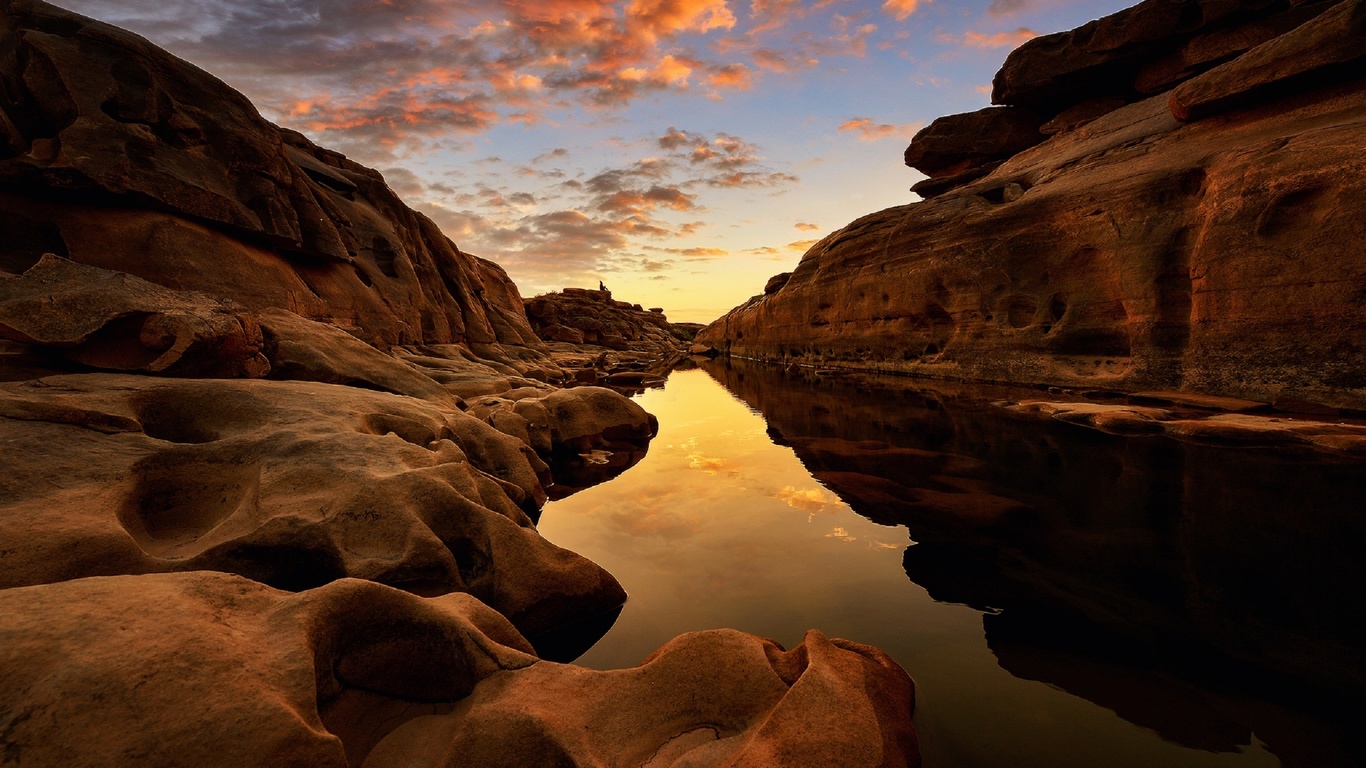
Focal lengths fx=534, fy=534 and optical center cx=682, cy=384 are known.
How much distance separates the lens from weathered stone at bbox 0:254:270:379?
5559 millimetres

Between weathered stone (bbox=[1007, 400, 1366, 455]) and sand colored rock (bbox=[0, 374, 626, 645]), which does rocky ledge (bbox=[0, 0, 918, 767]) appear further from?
weathered stone (bbox=[1007, 400, 1366, 455])

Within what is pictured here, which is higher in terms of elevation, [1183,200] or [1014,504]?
[1183,200]

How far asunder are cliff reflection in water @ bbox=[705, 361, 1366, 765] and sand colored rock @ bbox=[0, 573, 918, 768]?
180 cm

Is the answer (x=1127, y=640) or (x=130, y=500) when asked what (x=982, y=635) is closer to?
(x=1127, y=640)

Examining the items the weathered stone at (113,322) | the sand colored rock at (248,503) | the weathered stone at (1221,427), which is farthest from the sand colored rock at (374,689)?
the weathered stone at (1221,427)

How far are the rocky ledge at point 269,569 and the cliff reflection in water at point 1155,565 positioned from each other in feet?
5.88

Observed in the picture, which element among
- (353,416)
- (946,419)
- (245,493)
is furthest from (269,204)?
(946,419)

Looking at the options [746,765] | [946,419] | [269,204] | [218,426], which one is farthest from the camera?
[946,419]

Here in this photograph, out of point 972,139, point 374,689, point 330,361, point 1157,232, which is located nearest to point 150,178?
point 330,361

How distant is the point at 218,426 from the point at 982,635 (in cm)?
722

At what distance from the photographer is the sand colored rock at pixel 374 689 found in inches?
70.2

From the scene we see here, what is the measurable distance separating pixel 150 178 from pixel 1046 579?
15645mm

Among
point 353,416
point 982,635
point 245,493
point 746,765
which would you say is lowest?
point 982,635

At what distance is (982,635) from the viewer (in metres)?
4.32
